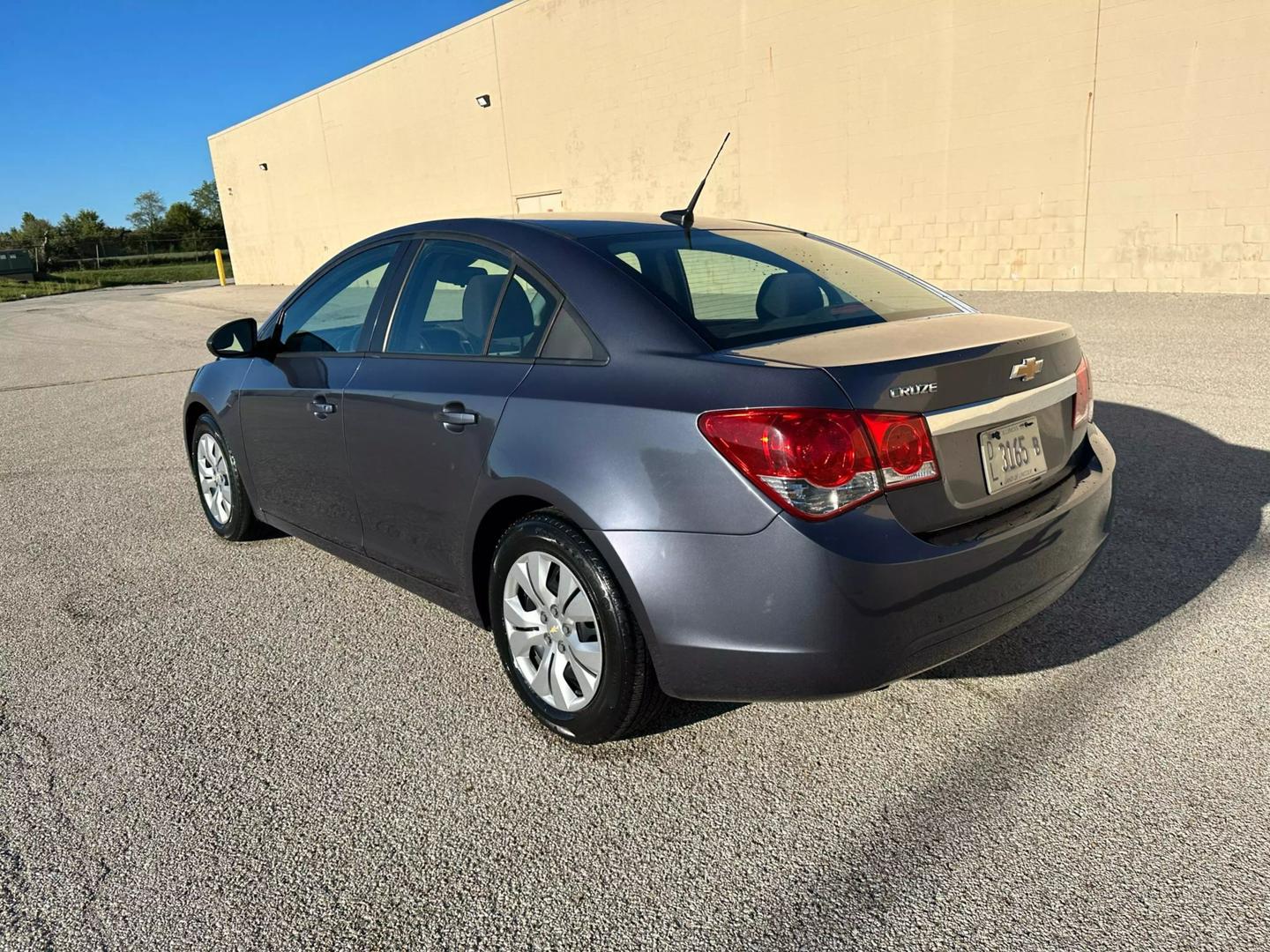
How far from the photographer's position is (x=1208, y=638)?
10.8 ft

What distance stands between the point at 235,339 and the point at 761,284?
8.41 feet

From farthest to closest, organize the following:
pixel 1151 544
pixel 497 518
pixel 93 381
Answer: pixel 93 381
pixel 1151 544
pixel 497 518

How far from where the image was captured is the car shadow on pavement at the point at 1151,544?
330cm

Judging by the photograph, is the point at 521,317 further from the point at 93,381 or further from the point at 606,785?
the point at 93,381

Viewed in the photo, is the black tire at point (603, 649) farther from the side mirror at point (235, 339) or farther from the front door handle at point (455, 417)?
the side mirror at point (235, 339)

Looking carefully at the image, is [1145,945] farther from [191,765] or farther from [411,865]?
[191,765]

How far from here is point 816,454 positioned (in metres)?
2.23

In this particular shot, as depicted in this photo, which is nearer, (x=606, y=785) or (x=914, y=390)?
(x=914, y=390)

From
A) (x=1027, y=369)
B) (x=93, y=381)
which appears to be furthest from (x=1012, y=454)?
(x=93, y=381)

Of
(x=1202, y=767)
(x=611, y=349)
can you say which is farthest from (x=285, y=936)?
(x=1202, y=767)

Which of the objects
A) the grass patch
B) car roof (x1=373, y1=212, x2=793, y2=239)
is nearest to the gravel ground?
car roof (x1=373, y1=212, x2=793, y2=239)

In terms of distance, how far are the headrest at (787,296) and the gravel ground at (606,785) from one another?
1266 millimetres

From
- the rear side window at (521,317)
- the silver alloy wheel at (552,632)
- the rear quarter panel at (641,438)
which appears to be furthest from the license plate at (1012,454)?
the rear side window at (521,317)

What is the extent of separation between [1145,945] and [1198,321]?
10.2 m
